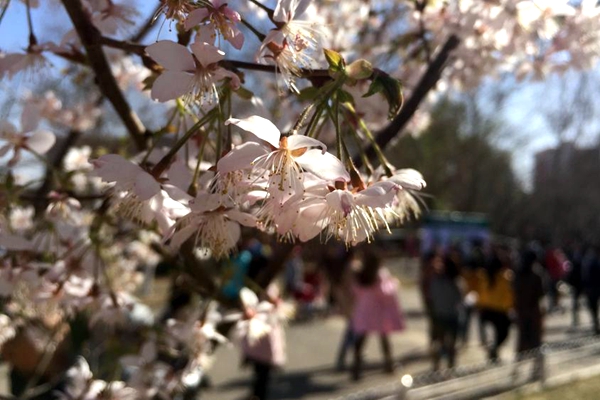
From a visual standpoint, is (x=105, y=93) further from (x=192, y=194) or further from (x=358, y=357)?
(x=358, y=357)

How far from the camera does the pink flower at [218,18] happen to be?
985mm

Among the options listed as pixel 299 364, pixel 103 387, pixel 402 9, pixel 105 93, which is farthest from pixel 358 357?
pixel 105 93

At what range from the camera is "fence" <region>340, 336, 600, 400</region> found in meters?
4.57

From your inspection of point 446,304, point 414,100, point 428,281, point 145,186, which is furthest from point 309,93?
point 428,281

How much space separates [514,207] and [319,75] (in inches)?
1207

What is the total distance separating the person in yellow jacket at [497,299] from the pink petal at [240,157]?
710 cm

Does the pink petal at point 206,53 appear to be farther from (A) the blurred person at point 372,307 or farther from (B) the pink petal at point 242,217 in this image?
(A) the blurred person at point 372,307

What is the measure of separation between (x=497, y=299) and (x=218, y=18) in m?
7.22

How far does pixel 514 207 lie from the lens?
98.6 feet

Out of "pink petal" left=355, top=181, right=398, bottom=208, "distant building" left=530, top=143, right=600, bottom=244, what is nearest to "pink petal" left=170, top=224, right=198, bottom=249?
"pink petal" left=355, top=181, right=398, bottom=208

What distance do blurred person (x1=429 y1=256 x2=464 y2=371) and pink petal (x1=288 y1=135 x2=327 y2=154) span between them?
6.94 meters

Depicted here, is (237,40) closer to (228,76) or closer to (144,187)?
(228,76)

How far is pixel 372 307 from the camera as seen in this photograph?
24.5ft

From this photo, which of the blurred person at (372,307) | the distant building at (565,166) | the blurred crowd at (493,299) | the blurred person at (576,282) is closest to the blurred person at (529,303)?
the blurred crowd at (493,299)
